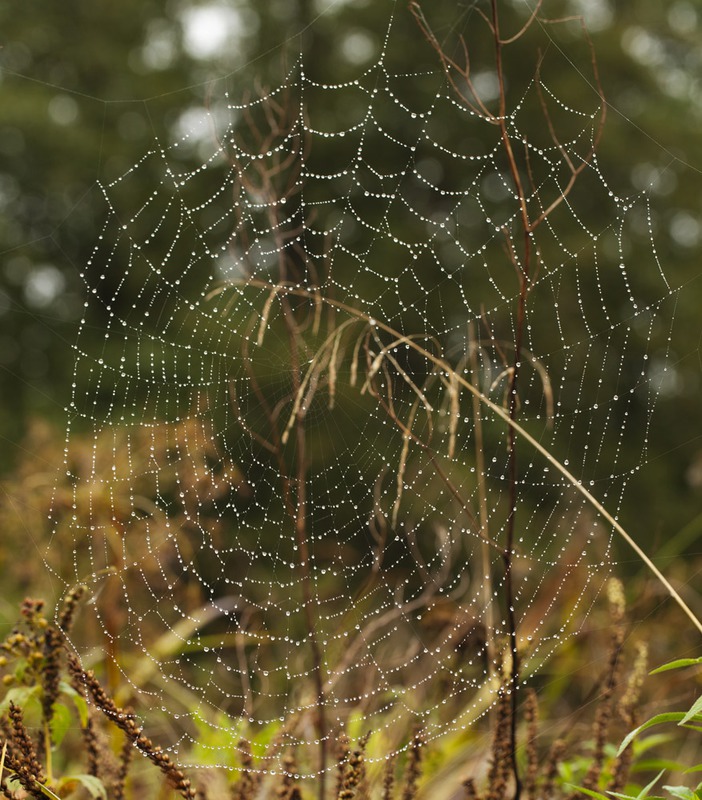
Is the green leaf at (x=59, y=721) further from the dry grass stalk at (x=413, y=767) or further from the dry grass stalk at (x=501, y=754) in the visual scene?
the dry grass stalk at (x=501, y=754)

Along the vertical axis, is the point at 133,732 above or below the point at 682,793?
above

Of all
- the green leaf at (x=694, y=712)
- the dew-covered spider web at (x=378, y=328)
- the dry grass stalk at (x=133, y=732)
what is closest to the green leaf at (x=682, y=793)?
the green leaf at (x=694, y=712)

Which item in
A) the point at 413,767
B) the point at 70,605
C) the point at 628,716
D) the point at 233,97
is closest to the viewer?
the point at 70,605

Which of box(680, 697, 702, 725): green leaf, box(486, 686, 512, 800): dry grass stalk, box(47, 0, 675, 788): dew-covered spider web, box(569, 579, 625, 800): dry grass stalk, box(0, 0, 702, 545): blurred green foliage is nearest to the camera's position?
box(680, 697, 702, 725): green leaf

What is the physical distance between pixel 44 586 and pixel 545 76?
845cm

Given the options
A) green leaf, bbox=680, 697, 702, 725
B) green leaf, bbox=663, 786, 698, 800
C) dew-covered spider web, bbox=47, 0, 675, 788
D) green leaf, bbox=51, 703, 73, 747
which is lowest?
green leaf, bbox=663, 786, 698, 800

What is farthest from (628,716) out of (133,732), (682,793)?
(133,732)

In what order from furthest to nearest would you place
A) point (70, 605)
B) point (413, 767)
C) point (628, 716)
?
point (628, 716) < point (413, 767) < point (70, 605)

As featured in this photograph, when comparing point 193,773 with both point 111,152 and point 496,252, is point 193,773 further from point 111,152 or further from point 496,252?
→ point 111,152

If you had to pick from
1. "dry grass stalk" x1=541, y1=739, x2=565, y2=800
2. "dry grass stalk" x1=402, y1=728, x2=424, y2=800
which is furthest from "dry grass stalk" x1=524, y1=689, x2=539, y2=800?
"dry grass stalk" x1=402, y1=728, x2=424, y2=800

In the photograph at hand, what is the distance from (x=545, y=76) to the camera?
10.4 meters

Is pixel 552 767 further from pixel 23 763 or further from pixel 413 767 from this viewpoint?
pixel 23 763

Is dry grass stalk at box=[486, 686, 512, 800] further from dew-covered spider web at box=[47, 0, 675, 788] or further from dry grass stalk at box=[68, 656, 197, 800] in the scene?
dew-covered spider web at box=[47, 0, 675, 788]

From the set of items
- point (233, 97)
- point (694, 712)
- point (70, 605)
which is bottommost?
point (694, 712)
